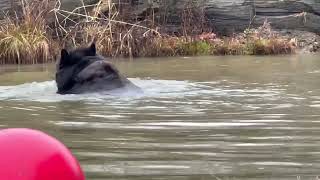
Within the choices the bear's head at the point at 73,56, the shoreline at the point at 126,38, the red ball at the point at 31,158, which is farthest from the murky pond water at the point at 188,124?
the shoreline at the point at 126,38

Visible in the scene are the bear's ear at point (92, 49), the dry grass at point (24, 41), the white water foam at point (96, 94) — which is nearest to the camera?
the white water foam at point (96, 94)

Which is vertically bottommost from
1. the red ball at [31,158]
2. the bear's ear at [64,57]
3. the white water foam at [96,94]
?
the white water foam at [96,94]

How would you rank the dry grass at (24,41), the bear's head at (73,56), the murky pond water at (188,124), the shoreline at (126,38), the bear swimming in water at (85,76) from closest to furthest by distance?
the murky pond water at (188,124)
the bear swimming in water at (85,76)
the bear's head at (73,56)
the dry grass at (24,41)
the shoreline at (126,38)

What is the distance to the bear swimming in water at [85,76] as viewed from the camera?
10.6 m

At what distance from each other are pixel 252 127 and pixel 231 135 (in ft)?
1.83

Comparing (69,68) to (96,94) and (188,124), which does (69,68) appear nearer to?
(96,94)

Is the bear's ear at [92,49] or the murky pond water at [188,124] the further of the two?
the bear's ear at [92,49]

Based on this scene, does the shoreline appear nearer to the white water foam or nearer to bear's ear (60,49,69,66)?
the white water foam

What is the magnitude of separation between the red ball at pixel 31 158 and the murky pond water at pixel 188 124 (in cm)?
147

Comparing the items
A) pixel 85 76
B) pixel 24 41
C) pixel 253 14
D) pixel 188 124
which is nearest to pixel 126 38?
pixel 24 41

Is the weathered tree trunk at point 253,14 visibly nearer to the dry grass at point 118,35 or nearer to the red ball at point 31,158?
the dry grass at point 118,35

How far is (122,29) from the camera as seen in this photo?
21.6 metres

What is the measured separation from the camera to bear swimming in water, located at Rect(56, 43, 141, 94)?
10.6 metres

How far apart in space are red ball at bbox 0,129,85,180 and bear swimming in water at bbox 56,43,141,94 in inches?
271
